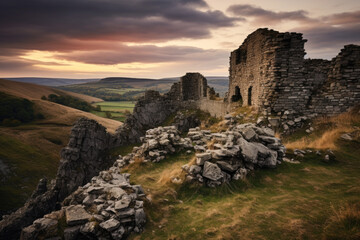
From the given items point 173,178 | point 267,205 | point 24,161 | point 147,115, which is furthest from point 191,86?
point 24,161

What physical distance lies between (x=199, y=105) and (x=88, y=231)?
30.2 meters

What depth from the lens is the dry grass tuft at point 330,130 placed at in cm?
1214

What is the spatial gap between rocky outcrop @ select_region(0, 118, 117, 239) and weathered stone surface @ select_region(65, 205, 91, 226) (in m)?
→ 33.7

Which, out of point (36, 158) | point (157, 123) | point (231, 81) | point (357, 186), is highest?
point (231, 81)

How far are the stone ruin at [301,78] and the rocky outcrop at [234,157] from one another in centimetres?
666

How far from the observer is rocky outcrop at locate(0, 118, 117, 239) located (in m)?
36.5

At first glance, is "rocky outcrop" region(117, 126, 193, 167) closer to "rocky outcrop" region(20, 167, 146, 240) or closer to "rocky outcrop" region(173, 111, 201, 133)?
"rocky outcrop" region(20, 167, 146, 240)

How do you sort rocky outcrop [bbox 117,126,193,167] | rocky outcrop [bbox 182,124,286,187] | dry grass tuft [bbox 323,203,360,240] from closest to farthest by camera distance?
dry grass tuft [bbox 323,203,360,240] < rocky outcrop [bbox 182,124,286,187] < rocky outcrop [bbox 117,126,193,167]

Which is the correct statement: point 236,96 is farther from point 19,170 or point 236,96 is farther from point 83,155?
point 19,170

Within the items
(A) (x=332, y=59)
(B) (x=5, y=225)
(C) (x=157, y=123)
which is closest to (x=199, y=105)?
(C) (x=157, y=123)

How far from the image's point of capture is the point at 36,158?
68.6 meters

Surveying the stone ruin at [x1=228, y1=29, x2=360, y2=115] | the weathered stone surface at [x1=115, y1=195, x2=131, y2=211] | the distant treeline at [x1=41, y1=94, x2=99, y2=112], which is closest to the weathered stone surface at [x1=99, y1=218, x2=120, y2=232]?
the weathered stone surface at [x1=115, y1=195, x2=131, y2=211]

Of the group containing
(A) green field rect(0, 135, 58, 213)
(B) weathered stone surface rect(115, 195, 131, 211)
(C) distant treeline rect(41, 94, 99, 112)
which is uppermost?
(B) weathered stone surface rect(115, 195, 131, 211)

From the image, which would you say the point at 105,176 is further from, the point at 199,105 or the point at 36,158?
the point at 36,158
